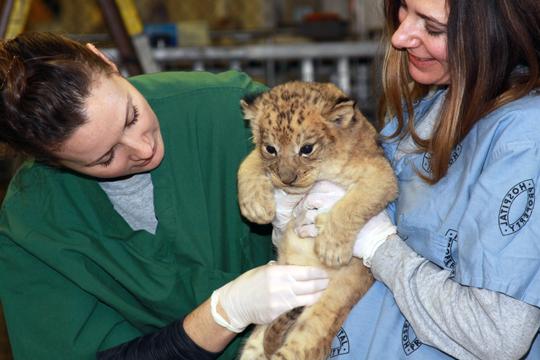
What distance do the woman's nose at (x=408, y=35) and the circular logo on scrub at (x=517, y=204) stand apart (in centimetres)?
44

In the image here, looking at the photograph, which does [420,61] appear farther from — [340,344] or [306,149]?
[340,344]

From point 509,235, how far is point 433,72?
470 mm

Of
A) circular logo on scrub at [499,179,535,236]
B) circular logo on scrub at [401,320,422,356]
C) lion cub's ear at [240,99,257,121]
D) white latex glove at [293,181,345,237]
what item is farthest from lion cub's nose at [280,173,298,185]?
circular logo on scrub at [499,179,535,236]

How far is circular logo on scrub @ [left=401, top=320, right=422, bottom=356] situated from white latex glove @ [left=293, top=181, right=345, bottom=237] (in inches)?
14.6

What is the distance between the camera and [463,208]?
1.64 metres

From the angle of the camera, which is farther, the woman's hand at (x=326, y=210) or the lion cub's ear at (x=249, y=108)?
the lion cub's ear at (x=249, y=108)

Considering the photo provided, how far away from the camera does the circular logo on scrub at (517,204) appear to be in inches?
59.9

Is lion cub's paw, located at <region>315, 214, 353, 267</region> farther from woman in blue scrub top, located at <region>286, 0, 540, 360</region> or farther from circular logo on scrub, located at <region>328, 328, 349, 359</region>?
circular logo on scrub, located at <region>328, 328, 349, 359</region>

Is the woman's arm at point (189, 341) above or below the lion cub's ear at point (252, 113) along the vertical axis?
below

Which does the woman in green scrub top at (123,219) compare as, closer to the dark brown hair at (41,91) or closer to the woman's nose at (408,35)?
the dark brown hair at (41,91)

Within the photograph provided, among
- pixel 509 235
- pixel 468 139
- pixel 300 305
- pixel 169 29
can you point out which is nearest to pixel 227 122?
pixel 300 305

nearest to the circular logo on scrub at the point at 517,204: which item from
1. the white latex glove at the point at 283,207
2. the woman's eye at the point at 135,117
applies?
the white latex glove at the point at 283,207

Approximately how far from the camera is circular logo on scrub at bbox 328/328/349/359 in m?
1.88

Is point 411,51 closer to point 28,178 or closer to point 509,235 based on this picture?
point 509,235
